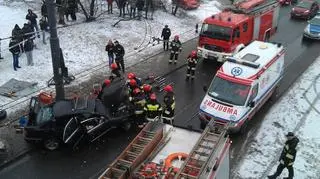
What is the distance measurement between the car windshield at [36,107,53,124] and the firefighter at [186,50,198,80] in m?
7.24

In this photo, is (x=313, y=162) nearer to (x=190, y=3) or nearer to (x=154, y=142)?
→ (x=154, y=142)

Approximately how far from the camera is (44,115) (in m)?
13.2

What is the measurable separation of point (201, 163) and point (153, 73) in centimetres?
1154

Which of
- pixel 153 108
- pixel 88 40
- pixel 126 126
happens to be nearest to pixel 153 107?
pixel 153 108

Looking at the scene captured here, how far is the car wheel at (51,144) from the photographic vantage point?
42.7 feet

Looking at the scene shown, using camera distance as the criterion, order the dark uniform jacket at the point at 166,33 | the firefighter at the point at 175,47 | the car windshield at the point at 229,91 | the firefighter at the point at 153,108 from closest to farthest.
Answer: the firefighter at the point at 153,108, the car windshield at the point at 229,91, the firefighter at the point at 175,47, the dark uniform jacket at the point at 166,33

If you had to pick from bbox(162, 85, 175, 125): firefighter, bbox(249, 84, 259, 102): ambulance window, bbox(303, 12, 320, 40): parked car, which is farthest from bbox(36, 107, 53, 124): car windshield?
bbox(303, 12, 320, 40): parked car

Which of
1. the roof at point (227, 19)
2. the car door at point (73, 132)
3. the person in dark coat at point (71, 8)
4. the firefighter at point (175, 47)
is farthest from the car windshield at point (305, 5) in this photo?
the car door at point (73, 132)

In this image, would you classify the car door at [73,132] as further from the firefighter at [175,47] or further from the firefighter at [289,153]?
the firefighter at [175,47]

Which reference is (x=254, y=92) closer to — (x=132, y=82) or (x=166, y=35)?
(x=132, y=82)

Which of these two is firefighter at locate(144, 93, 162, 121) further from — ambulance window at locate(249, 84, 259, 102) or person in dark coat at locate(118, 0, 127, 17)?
person in dark coat at locate(118, 0, 127, 17)

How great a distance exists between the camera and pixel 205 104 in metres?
14.3

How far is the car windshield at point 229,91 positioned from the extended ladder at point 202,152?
13.6 feet

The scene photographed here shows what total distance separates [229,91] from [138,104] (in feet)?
10.6
